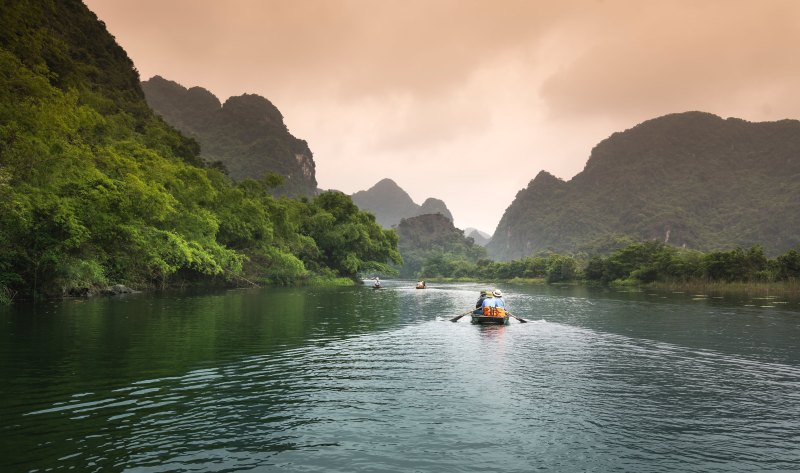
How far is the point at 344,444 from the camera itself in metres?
8.59

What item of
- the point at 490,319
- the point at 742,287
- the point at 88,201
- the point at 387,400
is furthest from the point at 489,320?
the point at 742,287

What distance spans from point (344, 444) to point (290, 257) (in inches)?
2422

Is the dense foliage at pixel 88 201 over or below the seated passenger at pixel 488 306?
over

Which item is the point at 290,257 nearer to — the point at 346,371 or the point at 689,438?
the point at 346,371

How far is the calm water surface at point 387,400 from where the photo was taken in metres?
7.96

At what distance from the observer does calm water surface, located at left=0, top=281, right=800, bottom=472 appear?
26.1 feet

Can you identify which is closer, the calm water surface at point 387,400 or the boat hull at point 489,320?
the calm water surface at point 387,400

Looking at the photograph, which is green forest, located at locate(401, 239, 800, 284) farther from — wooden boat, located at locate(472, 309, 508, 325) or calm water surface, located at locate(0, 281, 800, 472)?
wooden boat, located at locate(472, 309, 508, 325)

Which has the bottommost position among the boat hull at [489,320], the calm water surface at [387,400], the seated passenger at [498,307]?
the calm water surface at [387,400]

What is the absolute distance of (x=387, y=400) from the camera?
11422mm

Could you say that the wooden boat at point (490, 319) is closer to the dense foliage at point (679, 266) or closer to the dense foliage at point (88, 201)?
the dense foliage at point (88, 201)

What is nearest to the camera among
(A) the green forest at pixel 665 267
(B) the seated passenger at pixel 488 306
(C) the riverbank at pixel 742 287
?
(B) the seated passenger at pixel 488 306

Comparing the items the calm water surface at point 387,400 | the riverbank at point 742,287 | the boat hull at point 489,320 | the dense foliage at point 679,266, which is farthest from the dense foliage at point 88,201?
the dense foliage at point 679,266

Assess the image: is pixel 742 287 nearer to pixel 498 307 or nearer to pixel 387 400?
pixel 498 307
